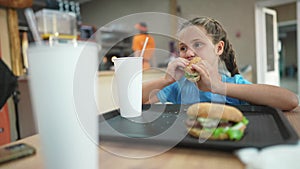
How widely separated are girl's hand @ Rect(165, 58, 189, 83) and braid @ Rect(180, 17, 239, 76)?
0.06 metres

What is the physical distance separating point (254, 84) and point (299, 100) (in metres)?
0.14

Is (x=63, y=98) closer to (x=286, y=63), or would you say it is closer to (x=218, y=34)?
(x=218, y=34)

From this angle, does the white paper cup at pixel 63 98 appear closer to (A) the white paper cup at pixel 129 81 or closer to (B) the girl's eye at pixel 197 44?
(A) the white paper cup at pixel 129 81

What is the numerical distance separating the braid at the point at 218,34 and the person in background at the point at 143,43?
0.19ft

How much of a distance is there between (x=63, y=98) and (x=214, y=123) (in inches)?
8.9

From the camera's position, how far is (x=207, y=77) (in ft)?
1.34

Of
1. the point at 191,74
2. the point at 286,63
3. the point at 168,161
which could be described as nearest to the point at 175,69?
the point at 191,74

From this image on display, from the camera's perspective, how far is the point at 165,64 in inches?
16.4

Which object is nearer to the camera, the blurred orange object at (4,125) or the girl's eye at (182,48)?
the girl's eye at (182,48)

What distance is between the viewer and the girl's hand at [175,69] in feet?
1.30

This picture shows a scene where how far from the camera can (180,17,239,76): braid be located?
388 mm

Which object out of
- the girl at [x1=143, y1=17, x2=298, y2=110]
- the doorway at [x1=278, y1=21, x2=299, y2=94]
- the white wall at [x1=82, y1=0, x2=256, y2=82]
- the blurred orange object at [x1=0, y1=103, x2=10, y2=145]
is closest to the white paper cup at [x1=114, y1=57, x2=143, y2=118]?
the girl at [x1=143, y1=17, x2=298, y2=110]

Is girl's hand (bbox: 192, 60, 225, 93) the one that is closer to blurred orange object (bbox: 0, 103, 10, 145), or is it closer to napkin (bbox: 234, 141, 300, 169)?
napkin (bbox: 234, 141, 300, 169)

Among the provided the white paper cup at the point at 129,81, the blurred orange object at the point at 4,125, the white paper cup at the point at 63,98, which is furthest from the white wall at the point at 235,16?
the blurred orange object at the point at 4,125
